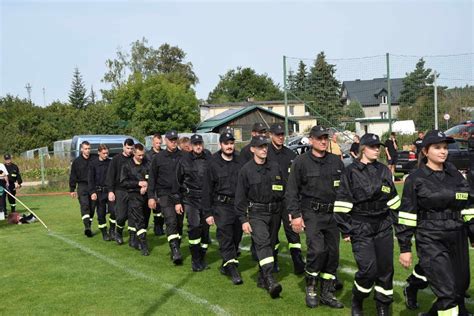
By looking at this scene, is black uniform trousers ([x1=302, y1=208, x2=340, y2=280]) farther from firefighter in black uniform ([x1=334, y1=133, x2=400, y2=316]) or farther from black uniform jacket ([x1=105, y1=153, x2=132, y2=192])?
black uniform jacket ([x1=105, y1=153, x2=132, y2=192])

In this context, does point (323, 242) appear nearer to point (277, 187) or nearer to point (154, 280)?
point (277, 187)

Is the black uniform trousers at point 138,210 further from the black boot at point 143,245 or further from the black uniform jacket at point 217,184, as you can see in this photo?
the black uniform jacket at point 217,184

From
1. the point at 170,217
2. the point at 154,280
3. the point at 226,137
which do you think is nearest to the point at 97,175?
the point at 170,217

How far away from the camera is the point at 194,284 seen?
25.2ft

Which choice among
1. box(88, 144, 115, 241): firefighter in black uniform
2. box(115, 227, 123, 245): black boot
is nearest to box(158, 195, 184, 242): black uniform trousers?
box(115, 227, 123, 245): black boot

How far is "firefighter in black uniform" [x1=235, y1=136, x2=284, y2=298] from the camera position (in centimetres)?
693

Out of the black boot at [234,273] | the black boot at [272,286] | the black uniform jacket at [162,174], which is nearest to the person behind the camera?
the black boot at [272,286]

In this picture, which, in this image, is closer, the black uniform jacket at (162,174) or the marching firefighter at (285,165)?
the marching firefighter at (285,165)

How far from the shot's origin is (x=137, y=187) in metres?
10.6

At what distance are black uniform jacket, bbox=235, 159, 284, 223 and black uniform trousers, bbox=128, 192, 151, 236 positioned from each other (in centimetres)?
383

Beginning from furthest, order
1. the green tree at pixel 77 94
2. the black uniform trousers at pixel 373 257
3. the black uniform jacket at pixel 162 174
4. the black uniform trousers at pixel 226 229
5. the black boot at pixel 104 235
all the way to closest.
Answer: the green tree at pixel 77 94 < the black boot at pixel 104 235 < the black uniform jacket at pixel 162 174 < the black uniform trousers at pixel 226 229 < the black uniform trousers at pixel 373 257

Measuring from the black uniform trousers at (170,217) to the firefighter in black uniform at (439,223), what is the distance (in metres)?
4.89

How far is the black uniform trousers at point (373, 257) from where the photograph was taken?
5.50 metres

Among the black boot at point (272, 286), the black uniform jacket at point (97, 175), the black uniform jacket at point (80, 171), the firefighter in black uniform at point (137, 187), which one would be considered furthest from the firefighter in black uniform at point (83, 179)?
the black boot at point (272, 286)
